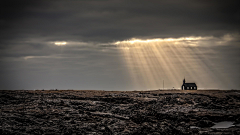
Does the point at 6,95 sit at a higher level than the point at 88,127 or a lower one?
higher

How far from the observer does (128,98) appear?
34.9m

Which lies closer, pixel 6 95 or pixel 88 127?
pixel 88 127

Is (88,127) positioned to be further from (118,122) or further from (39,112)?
(39,112)

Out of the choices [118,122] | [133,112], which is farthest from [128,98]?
[118,122]

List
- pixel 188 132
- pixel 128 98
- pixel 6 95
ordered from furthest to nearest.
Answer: pixel 128 98, pixel 6 95, pixel 188 132

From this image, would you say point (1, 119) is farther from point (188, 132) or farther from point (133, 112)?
point (188, 132)

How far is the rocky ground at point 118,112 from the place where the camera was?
25.2 metres

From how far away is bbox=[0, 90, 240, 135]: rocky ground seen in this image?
25250 millimetres

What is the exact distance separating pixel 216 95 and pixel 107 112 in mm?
16302

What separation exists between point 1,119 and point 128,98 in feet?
52.1

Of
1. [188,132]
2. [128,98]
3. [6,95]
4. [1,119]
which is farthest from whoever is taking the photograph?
[128,98]

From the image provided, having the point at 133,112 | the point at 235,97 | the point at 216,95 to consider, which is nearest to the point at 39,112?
the point at 133,112

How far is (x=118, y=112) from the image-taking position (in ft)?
98.1

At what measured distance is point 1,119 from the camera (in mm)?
24312
